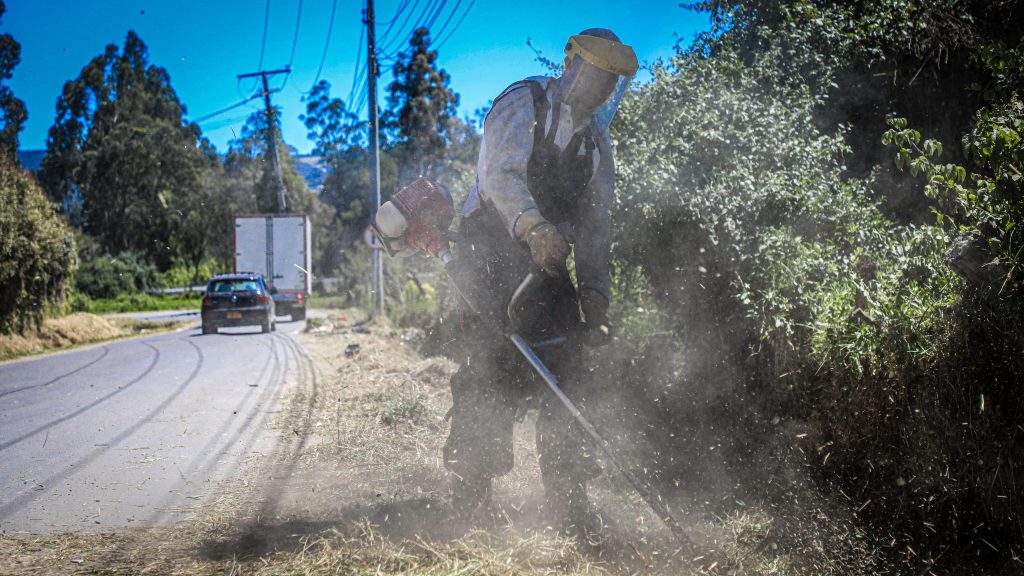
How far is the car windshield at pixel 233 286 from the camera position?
18844mm

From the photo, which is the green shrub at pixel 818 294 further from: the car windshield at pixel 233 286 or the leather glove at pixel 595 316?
the car windshield at pixel 233 286

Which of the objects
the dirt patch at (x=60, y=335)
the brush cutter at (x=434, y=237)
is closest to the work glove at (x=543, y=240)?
the brush cutter at (x=434, y=237)

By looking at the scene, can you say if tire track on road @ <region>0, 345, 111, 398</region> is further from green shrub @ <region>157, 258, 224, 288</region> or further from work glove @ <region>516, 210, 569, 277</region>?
green shrub @ <region>157, 258, 224, 288</region>

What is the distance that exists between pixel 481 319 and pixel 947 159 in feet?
13.9

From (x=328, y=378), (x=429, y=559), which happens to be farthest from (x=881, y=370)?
(x=328, y=378)

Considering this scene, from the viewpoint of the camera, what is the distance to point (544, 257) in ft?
10.5

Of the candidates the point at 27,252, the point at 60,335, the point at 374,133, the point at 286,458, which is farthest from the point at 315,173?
Answer: the point at 286,458

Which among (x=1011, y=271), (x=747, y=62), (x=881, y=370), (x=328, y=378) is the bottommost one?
(x=328, y=378)

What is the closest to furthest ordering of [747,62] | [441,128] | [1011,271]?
[1011,271] → [747,62] → [441,128]

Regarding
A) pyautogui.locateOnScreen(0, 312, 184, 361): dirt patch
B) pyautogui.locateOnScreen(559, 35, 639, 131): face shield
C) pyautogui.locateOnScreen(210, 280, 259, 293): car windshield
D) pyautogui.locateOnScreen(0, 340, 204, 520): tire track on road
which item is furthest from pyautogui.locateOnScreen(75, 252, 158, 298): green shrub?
pyautogui.locateOnScreen(559, 35, 639, 131): face shield

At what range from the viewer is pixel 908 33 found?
5.73 metres

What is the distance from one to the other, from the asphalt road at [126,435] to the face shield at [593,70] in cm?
281

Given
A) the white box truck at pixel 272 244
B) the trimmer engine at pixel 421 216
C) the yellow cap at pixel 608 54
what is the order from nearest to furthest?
the yellow cap at pixel 608 54
the trimmer engine at pixel 421 216
the white box truck at pixel 272 244

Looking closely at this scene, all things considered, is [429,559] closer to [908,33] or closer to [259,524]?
[259,524]
